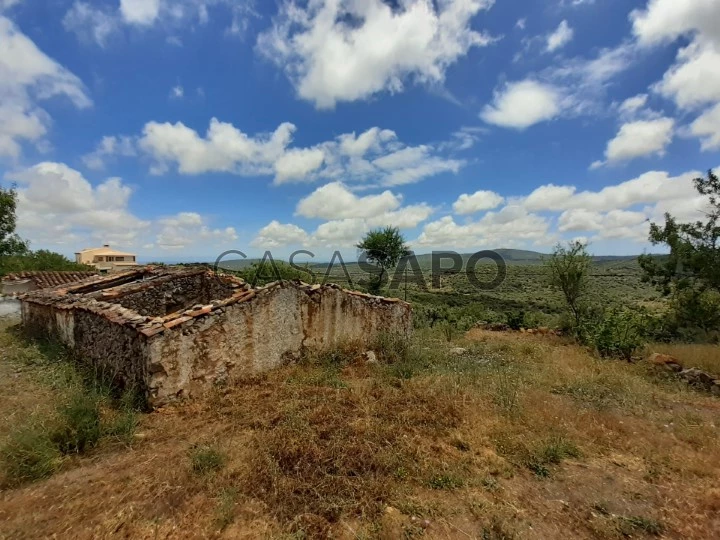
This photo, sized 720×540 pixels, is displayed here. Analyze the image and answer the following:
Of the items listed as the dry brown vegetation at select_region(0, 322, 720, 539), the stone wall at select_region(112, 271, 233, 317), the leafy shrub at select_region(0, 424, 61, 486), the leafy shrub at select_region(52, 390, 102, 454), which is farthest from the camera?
the stone wall at select_region(112, 271, 233, 317)

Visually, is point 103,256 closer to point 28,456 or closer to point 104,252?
point 104,252

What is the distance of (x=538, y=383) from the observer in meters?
7.57

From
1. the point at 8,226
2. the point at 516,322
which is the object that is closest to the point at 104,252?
the point at 8,226

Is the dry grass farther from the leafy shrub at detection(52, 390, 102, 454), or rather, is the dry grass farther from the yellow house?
the yellow house

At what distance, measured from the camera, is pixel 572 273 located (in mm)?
15367

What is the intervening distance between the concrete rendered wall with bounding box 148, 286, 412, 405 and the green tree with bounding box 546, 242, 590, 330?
9.46 m

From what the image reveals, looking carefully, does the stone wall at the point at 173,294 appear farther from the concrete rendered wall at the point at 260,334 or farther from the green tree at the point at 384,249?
the green tree at the point at 384,249

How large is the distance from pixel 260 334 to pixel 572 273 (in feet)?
45.3

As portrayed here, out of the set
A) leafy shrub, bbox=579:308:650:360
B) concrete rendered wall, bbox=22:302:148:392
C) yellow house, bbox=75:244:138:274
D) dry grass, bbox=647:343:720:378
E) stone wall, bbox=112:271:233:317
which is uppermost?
yellow house, bbox=75:244:138:274

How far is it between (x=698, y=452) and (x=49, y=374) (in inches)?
402

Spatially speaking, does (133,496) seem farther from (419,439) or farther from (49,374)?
(49,374)

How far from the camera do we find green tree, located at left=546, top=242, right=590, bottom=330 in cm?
1526

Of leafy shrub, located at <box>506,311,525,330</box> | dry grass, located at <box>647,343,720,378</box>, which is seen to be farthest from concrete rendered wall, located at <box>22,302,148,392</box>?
leafy shrub, located at <box>506,311,525,330</box>

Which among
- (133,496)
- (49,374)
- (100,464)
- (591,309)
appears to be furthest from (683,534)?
(591,309)
